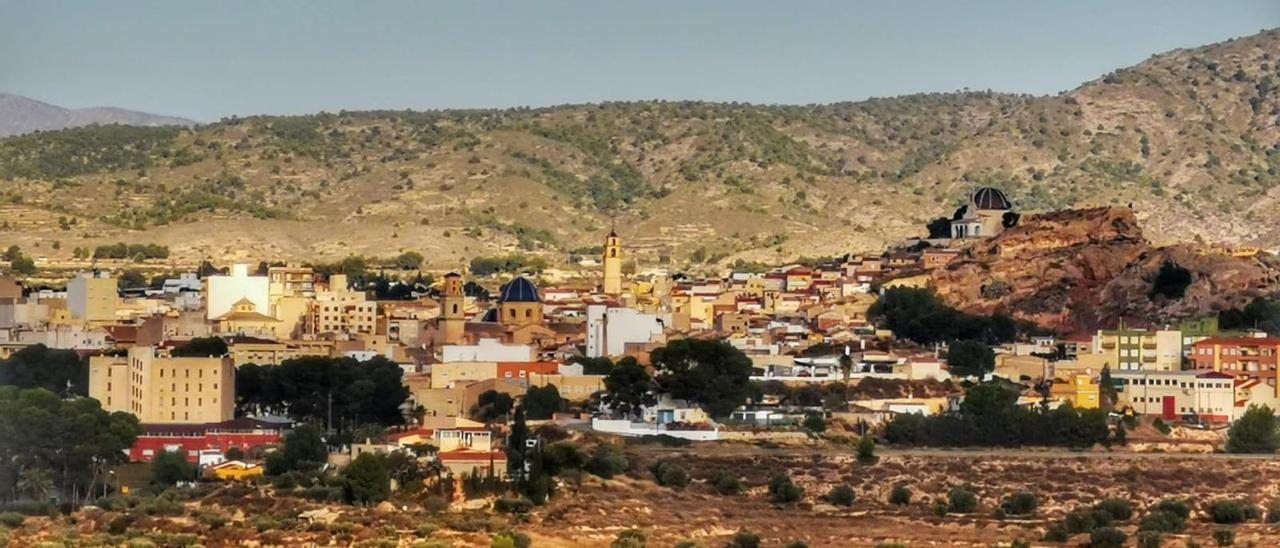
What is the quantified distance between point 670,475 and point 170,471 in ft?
27.0

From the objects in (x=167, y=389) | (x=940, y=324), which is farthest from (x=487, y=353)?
(x=940, y=324)

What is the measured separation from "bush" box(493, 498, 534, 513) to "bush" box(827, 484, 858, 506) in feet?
21.5

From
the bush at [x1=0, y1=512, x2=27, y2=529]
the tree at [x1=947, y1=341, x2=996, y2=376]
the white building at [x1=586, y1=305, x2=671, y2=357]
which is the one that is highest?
the white building at [x1=586, y1=305, x2=671, y2=357]

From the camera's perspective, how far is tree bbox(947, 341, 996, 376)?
6462cm

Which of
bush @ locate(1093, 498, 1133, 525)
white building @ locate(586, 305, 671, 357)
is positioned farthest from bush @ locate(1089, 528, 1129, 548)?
white building @ locate(586, 305, 671, 357)

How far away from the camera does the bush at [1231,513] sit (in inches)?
2083

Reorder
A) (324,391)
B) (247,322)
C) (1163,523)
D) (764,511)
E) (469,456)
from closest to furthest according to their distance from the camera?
(1163,523) < (469,456) < (764,511) < (324,391) < (247,322)

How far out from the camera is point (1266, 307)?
70812 millimetres

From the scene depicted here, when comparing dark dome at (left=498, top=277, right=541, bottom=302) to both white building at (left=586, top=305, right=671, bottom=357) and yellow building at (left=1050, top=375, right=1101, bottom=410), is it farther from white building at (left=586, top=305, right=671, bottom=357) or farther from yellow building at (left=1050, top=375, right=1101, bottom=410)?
yellow building at (left=1050, top=375, right=1101, bottom=410)

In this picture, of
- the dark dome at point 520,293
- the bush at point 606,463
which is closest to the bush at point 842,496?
the bush at point 606,463

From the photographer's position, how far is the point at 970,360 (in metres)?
64.8

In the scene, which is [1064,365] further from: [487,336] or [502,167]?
[502,167]

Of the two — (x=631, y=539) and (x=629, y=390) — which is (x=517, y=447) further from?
(x=629, y=390)

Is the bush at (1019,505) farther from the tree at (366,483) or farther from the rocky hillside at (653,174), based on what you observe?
the rocky hillside at (653,174)
